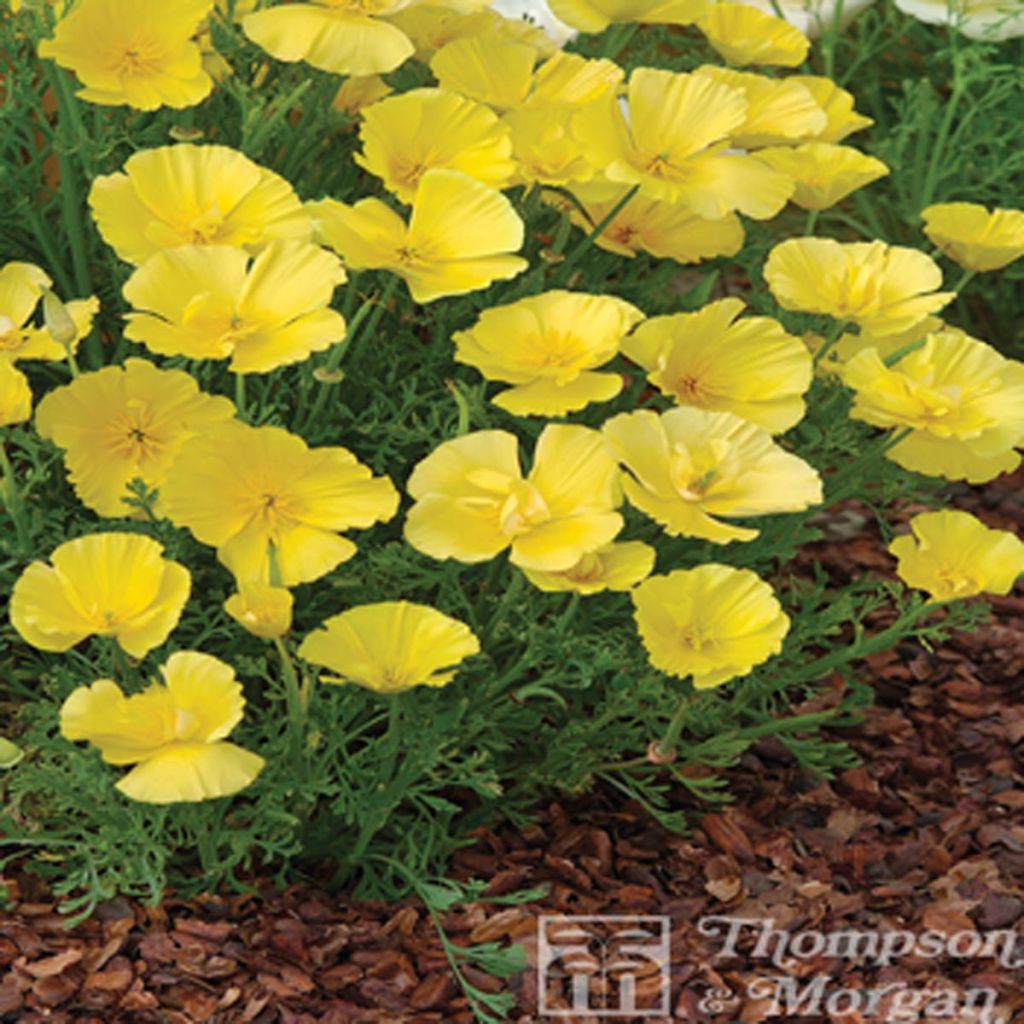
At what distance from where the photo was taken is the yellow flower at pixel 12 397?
1.54 metres

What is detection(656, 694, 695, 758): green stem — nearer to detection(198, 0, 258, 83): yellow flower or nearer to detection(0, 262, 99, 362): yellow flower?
detection(0, 262, 99, 362): yellow flower

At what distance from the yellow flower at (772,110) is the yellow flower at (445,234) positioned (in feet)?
1.21

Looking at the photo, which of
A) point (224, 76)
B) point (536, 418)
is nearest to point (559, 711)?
point (536, 418)

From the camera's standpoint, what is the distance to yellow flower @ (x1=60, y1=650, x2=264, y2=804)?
52.6 inches

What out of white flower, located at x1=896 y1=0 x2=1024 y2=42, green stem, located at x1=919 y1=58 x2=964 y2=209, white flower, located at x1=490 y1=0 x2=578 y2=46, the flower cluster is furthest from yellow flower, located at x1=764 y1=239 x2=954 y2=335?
white flower, located at x1=490 y1=0 x2=578 y2=46

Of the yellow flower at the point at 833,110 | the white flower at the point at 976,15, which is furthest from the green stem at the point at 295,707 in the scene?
the white flower at the point at 976,15

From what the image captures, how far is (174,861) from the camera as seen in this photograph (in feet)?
5.68

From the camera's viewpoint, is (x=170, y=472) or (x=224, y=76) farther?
(x=224, y=76)

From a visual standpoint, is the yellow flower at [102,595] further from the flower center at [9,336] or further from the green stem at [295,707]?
the flower center at [9,336]

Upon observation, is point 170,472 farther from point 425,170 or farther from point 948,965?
point 948,965

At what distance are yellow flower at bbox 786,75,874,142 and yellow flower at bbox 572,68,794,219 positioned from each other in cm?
25

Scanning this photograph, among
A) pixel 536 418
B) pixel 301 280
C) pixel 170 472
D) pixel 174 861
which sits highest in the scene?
pixel 301 280

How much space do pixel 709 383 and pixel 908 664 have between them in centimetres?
77

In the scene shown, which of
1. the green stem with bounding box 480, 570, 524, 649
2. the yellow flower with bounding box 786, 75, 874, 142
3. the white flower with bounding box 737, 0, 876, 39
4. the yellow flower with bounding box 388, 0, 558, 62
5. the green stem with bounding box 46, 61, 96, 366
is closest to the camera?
the green stem with bounding box 480, 570, 524, 649
